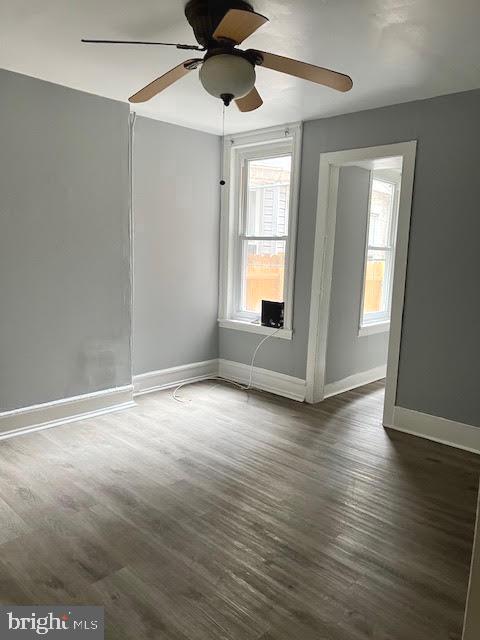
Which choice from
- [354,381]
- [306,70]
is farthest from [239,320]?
[306,70]

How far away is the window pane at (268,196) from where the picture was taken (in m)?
4.46

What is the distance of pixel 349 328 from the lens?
181 inches

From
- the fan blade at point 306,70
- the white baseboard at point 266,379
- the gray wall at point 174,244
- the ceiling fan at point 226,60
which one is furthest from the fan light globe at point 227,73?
the white baseboard at point 266,379

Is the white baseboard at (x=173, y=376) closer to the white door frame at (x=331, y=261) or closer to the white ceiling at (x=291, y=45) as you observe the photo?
the white door frame at (x=331, y=261)

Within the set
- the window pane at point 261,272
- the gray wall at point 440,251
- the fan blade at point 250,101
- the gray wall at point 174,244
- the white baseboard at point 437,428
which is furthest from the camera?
the window pane at point 261,272

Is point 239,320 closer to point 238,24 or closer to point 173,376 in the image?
point 173,376

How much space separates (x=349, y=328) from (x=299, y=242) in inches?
40.6

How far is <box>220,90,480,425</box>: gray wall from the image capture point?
3.17 metres

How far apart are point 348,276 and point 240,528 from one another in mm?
2787

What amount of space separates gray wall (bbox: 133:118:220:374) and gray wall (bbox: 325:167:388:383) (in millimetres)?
1291

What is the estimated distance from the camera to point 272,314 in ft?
14.8

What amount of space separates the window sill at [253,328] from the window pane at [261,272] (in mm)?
210

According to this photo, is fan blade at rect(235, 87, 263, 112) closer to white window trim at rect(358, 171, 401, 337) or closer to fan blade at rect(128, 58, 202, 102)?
fan blade at rect(128, 58, 202, 102)

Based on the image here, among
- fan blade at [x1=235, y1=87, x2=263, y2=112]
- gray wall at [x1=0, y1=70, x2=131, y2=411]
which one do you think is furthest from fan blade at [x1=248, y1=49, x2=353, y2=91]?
gray wall at [x1=0, y1=70, x2=131, y2=411]
